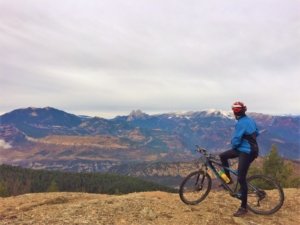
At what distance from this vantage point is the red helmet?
15320mm

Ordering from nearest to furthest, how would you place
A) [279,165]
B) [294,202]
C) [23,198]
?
[294,202]
[23,198]
[279,165]

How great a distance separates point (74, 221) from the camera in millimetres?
14422

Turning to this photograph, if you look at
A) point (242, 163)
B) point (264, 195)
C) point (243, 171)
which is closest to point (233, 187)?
point (243, 171)

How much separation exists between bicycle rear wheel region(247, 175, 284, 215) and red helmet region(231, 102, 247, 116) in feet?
9.31

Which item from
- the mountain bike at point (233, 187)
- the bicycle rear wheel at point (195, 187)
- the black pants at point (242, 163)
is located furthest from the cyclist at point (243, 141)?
the bicycle rear wheel at point (195, 187)

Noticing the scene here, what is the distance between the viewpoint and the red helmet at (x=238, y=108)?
15320mm

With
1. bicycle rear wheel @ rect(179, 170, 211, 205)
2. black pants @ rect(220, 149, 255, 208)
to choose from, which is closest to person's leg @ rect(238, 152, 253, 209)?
black pants @ rect(220, 149, 255, 208)

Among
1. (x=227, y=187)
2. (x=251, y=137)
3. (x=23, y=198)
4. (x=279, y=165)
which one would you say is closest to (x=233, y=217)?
(x=227, y=187)

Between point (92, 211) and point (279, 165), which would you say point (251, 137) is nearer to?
point (92, 211)

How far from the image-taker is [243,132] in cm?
1515

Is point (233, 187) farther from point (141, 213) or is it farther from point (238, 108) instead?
point (141, 213)

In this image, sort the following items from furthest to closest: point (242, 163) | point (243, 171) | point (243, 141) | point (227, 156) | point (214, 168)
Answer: point (214, 168) → point (227, 156) → point (243, 171) → point (242, 163) → point (243, 141)

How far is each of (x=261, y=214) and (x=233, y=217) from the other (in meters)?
1.43

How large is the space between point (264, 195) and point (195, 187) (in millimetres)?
2932
